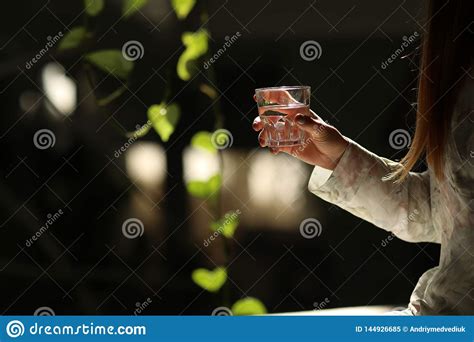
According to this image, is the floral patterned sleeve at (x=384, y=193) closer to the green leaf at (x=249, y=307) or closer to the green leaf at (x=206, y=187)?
the green leaf at (x=206, y=187)

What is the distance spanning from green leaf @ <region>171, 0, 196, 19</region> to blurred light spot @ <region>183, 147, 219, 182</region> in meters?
0.36

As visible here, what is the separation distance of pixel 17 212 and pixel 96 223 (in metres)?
0.22

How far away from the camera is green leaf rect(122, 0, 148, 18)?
1.95 m

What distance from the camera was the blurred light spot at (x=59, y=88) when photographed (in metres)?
1.95

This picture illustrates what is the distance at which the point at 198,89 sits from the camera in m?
1.95

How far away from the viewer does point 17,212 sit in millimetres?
1976

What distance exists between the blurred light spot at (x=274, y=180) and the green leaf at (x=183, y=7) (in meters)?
0.42

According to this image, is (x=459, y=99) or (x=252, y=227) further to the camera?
(x=252, y=227)

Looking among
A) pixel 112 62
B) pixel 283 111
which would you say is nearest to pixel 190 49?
pixel 112 62

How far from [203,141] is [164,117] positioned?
13 cm

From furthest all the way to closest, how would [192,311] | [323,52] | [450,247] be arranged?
[192,311] → [323,52] → [450,247]

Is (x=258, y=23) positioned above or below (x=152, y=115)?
above

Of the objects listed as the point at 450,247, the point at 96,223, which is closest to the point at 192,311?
the point at 96,223

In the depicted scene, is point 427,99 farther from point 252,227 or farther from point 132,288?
point 132,288
